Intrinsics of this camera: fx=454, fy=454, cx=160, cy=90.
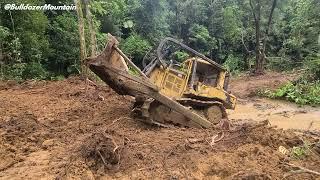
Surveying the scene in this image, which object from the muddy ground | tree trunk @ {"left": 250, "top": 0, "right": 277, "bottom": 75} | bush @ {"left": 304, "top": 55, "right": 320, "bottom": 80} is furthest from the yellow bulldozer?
tree trunk @ {"left": 250, "top": 0, "right": 277, "bottom": 75}

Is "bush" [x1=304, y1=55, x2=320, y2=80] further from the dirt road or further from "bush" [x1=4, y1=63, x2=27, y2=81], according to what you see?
"bush" [x1=4, y1=63, x2=27, y2=81]

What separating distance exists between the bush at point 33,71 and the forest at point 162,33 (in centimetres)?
5

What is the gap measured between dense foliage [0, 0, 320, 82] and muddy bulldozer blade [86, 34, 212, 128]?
366 inches

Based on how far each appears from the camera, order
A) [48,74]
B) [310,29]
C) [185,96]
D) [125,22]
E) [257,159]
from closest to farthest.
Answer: [257,159] → [185,96] → [48,74] → [310,29] → [125,22]

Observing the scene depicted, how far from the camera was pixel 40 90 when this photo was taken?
55.5 feet

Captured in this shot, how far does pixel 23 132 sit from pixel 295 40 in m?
26.8

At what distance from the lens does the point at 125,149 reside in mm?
8641

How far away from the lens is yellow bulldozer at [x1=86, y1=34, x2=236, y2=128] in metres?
10.7

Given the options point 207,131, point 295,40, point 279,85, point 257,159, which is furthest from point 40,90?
point 295,40

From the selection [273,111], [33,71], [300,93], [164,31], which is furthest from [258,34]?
[33,71]

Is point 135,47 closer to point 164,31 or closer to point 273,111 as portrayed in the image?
point 164,31

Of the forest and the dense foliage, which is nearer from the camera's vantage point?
the forest

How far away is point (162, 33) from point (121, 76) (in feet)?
74.3

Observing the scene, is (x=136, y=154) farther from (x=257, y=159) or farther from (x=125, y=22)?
(x=125, y=22)
